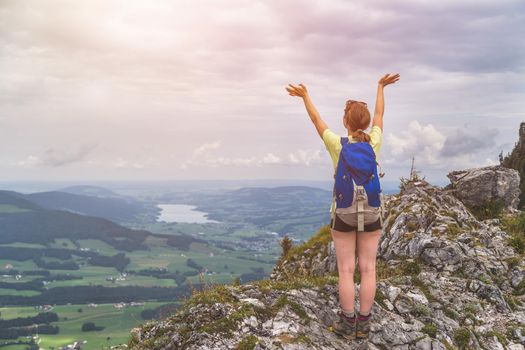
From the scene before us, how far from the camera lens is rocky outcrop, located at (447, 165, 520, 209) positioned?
20.5 m

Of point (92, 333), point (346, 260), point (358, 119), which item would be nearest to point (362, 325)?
point (346, 260)

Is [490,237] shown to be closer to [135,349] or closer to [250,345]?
[250,345]

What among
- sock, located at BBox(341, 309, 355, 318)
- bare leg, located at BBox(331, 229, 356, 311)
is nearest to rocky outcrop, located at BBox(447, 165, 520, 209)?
sock, located at BBox(341, 309, 355, 318)

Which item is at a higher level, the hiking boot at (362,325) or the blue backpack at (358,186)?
the blue backpack at (358,186)

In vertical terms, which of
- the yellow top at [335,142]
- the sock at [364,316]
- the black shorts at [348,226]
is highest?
the yellow top at [335,142]

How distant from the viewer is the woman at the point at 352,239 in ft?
25.6

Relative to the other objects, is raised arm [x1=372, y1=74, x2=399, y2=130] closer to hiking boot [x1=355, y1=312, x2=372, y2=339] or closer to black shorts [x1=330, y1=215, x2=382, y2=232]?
black shorts [x1=330, y1=215, x2=382, y2=232]

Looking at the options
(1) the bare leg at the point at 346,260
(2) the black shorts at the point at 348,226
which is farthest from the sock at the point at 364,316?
(2) the black shorts at the point at 348,226

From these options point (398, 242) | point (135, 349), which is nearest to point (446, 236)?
point (398, 242)

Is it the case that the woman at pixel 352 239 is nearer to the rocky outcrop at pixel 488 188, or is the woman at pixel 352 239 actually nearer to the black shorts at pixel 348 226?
the black shorts at pixel 348 226

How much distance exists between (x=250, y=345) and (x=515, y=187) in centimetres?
1957

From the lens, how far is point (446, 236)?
581 inches

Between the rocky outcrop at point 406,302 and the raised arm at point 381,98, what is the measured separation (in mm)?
4519

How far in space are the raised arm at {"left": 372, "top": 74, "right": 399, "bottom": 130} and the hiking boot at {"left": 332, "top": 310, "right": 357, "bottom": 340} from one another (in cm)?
422
